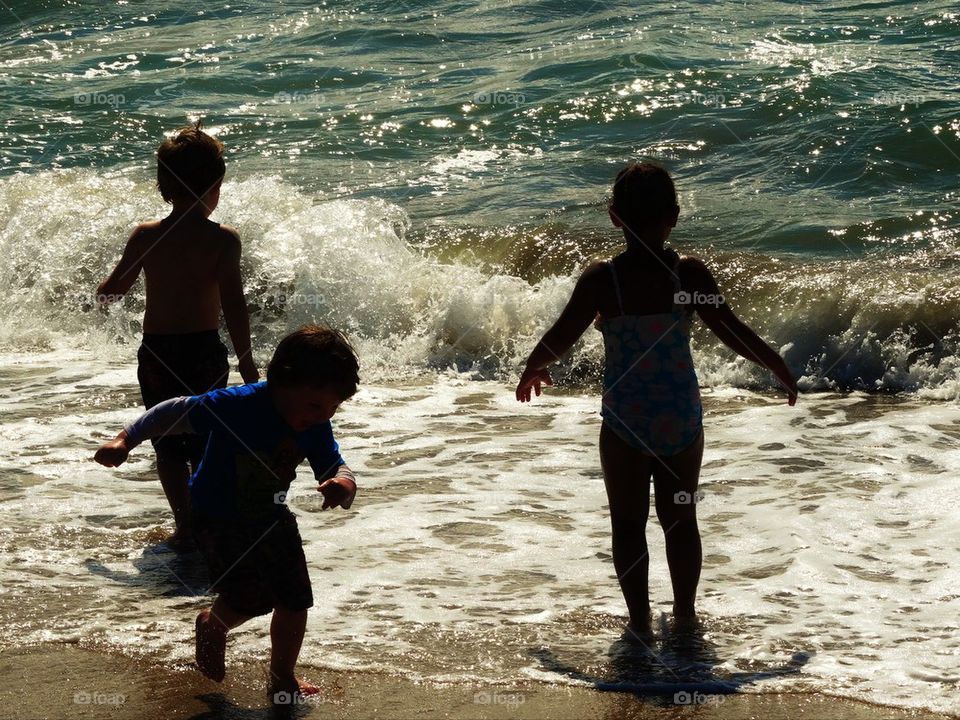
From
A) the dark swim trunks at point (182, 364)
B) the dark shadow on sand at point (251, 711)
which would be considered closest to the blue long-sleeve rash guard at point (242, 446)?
the dark shadow on sand at point (251, 711)

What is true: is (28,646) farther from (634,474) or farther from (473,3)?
(473,3)

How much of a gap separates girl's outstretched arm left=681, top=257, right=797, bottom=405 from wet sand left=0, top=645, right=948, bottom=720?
3.49 ft

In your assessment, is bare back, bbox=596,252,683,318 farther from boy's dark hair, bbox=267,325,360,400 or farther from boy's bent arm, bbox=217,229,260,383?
boy's bent arm, bbox=217,229,260,383

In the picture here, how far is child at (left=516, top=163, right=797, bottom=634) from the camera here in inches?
163

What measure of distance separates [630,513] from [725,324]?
0.70 meters

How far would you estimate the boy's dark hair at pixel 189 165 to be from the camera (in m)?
4.82

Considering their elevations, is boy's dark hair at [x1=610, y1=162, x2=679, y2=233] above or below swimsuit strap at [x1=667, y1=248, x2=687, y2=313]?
above

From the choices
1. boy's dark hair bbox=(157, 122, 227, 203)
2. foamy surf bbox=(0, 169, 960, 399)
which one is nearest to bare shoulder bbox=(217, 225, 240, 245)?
boy's dark hair bbox=(157, 122, 227, 203)

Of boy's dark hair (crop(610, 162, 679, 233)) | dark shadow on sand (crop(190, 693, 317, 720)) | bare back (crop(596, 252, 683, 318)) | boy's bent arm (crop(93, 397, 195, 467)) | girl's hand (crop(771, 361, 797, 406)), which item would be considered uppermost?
boy's dark hair (crop(610, 162, 679, 233))

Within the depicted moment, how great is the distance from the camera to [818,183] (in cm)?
1105

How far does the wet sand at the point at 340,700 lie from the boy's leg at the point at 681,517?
1.88 feet

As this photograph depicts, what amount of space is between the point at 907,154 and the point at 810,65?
2923 millimetres

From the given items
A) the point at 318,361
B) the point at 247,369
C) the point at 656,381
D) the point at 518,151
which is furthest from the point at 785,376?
the point at 518,151

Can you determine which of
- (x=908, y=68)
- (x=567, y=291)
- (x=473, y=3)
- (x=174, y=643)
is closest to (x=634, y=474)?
(x=174, y=643)
